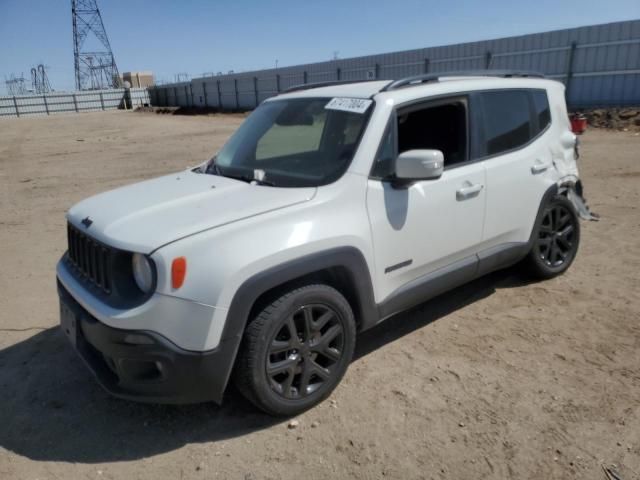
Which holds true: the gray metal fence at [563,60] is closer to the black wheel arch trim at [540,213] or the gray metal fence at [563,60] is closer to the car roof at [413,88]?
the car roof at [413,88]

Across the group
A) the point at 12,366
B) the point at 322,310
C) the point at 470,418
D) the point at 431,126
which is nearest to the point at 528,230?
the point at 431,126

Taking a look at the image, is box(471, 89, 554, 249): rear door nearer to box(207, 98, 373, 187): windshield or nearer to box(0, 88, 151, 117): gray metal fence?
box(207, 98, 373, 187): windshield

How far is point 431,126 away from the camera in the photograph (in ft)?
11.7

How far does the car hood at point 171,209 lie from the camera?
2523mm

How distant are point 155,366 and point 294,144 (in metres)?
1.99

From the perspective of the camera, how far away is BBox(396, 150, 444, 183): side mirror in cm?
289

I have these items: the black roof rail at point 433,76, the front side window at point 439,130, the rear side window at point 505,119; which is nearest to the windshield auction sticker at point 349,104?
the black roof rail at point 433,76

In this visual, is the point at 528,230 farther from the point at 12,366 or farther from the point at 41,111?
the point at 41,111

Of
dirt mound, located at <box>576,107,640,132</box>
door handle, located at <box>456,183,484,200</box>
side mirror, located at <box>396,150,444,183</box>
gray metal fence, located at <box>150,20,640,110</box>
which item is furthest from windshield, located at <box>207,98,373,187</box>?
dirt mound, located at <box>576,107,640,132</box>

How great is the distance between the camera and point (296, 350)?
280 centimetres

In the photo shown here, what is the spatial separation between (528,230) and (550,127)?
96cm

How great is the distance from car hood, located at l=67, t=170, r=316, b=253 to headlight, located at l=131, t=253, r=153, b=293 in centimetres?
7

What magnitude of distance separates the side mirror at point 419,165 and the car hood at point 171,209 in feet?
1.79

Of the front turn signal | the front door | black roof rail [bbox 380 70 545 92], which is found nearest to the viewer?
the front turn signal
